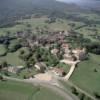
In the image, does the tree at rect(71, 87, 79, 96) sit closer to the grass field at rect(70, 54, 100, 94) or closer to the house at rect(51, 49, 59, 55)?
the grass field at rect(70, 54, 100, 94)

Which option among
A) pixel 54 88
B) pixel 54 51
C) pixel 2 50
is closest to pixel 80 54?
pixel 54 51

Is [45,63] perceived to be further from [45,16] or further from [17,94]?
[45,16]

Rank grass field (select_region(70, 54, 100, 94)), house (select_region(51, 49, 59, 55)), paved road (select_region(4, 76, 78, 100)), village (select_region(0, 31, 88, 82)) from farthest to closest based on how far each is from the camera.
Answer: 1. house (select_region(51, 49, 59, 55))
2. village (select_region(0, 31, 88, 82))
3. grass field (select_region(70, 54, 100, 94))
4. paved road (select_region(4, 76, 78, 100))

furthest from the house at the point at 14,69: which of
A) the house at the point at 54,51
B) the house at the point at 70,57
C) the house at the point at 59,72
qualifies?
the house at the point at 54,51

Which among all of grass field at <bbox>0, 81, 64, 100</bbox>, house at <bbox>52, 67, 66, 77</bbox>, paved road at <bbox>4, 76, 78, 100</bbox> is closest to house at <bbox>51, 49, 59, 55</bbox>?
house at <bbox>52, 67, 66, 77</bbox>

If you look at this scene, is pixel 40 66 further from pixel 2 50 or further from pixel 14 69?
pixel 2 50

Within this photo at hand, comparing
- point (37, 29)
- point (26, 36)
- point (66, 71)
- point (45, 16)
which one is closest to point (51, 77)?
point (66, 71)
